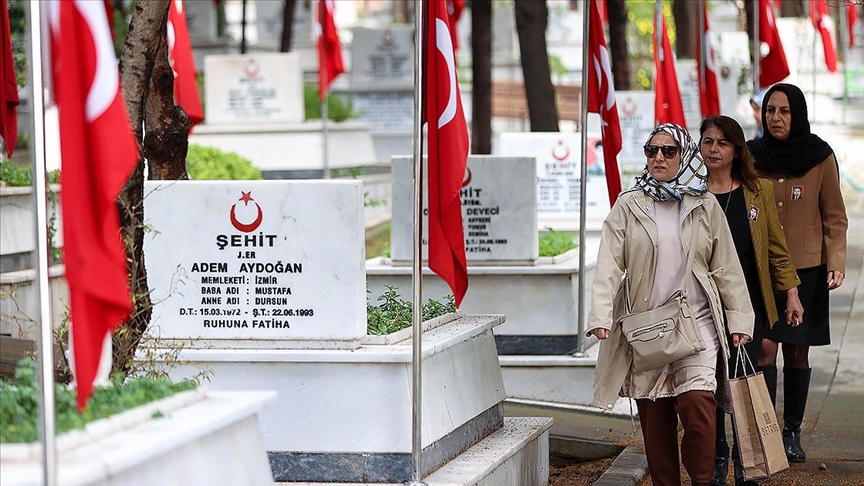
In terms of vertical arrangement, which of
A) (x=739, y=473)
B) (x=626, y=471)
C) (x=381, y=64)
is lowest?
(x=626, y=471)

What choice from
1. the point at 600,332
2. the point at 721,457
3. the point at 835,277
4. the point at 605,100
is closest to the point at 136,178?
the point at 600,332

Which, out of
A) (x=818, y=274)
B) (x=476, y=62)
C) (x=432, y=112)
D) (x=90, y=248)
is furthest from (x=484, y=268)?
(x=476, y=62)

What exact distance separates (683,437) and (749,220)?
1.21 m

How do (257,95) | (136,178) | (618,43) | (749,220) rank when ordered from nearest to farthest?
(136,178)
(749,220)
(257,95)
(618,43)

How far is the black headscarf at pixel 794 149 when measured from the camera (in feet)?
25.6

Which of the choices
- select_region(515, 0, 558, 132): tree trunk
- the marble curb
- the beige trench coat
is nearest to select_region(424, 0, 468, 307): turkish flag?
the beige trench coat

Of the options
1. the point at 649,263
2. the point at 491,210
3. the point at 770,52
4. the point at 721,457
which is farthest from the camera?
the point at 770,52

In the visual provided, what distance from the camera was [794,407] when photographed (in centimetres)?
812

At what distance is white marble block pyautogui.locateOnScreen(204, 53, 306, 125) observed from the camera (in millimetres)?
21750

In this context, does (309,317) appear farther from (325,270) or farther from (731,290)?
(731,290)

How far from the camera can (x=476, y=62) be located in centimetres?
1994

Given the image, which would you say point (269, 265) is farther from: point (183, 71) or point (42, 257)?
point (183, 71)

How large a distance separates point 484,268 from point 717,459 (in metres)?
3.45

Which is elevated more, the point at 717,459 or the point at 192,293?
the point at 192,293
